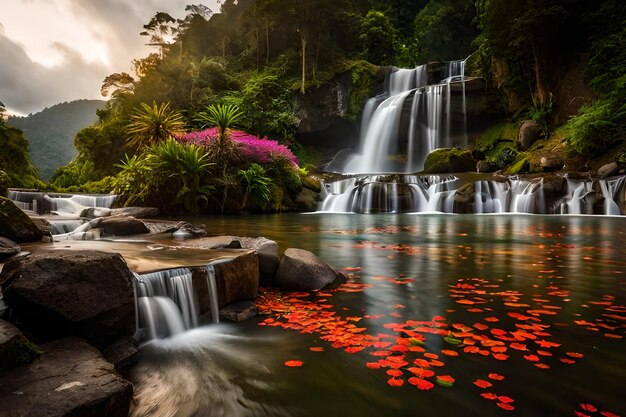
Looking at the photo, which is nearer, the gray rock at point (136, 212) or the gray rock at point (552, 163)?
the gray rock at point (136, 212)

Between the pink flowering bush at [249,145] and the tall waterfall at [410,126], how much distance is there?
994cm

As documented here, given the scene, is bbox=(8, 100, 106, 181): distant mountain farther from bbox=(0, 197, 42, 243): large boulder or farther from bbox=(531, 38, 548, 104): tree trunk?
bbox=(531, 38, 548, 104): tree trunk

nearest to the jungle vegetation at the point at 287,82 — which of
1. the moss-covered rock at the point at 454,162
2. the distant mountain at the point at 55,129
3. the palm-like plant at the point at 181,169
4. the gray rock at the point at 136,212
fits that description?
the palm-like plant at the point at 181,169

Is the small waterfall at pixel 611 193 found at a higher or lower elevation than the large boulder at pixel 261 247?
higher

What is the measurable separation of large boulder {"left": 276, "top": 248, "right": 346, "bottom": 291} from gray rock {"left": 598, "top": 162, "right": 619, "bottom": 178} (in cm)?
1496

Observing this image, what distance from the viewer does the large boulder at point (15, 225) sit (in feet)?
16.7

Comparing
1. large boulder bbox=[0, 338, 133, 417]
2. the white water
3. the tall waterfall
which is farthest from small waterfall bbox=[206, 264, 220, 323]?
the tall waterfall

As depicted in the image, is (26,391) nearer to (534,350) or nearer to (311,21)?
(534,350)

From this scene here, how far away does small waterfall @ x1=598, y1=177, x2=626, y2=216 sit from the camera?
1368cm

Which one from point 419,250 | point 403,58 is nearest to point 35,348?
point 419,250

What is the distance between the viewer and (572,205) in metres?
14.6

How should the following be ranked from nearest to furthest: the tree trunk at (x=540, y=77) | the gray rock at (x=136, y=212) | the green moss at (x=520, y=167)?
the gray rock at (x=136, y=212) < the green moss at (x=520, y=167) < the tree trunk at (x=540, y=77)

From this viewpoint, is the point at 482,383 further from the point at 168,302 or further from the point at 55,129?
the point at 55,129

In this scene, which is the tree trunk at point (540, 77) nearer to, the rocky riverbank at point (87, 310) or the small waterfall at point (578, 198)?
the small waterfall at point (578, 198)
